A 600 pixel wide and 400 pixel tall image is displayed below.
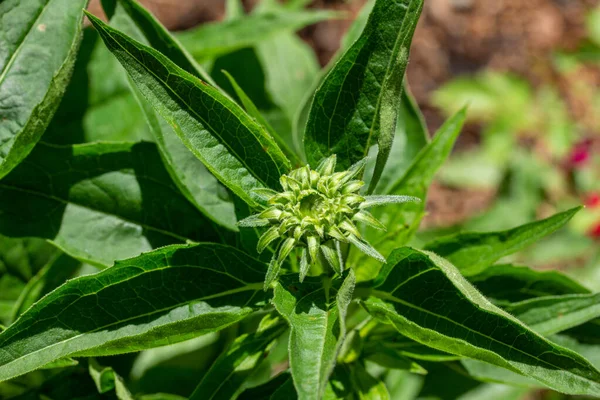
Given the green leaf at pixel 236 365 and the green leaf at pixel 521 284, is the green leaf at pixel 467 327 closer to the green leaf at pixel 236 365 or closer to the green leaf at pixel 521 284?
the green leaf at pixel 236 365

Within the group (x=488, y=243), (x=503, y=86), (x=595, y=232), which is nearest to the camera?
(x=488, y=243)

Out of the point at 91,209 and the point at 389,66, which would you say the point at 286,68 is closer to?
the point at 91,209

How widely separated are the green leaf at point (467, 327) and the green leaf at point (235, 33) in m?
0.98

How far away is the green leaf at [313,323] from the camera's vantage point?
44.2 inches

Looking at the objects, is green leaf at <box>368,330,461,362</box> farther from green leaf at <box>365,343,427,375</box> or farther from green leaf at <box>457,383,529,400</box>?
green leaf at <box>457,383,529,400</box>

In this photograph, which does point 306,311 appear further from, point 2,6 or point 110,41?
point 2,6

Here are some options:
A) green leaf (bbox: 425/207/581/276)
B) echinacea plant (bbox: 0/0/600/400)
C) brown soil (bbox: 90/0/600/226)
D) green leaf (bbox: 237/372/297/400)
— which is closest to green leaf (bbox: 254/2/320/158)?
echinacea plant (bbox: 0/0/600/400)

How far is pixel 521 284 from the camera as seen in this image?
177 centimetres

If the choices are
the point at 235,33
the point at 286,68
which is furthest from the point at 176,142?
the point at 286,68

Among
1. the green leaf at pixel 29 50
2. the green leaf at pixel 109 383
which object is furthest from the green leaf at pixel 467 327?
the green leaf at pixel 29 50

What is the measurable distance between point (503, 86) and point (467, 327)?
3.83m

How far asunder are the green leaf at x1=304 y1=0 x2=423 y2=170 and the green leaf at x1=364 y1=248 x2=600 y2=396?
0.25 m

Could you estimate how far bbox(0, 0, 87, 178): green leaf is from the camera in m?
1.56

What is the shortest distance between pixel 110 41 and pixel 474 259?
99cm
